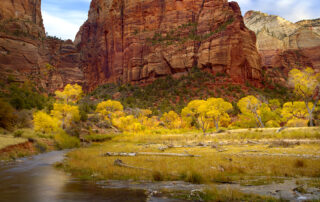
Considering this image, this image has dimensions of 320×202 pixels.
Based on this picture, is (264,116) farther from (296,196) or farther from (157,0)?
(157,0)

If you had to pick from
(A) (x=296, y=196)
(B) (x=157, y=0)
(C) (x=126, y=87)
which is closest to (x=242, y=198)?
(A) (x=296, y=196)

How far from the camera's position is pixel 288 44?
15288 cm

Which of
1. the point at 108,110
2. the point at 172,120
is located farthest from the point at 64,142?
the point at 172,120

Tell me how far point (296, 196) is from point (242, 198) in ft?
4.77

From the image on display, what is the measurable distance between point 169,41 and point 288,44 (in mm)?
93271

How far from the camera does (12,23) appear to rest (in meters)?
77.8

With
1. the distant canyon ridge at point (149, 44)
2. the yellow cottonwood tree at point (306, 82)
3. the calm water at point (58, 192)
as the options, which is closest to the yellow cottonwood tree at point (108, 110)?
the distant canyon ridge at point (149, 44)

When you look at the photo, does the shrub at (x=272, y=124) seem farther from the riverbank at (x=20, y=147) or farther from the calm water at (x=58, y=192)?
the calm water at (x=58, y=192)

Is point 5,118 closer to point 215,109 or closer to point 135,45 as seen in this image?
point 215,109

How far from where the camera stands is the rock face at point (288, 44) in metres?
139

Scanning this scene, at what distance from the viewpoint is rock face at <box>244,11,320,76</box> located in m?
139

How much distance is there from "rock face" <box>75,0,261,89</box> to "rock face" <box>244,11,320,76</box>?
44.8 meters

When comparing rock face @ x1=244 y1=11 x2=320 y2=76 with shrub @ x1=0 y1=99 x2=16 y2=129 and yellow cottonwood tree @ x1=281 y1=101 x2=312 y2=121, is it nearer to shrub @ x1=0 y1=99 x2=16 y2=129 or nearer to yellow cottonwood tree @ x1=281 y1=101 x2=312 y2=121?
yellow cottonwood tree @ x1=281 y1=101 x2=312 y2=121

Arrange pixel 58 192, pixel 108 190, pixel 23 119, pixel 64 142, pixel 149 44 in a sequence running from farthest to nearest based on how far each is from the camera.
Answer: pixel 149 44
pixel 23 119
pixel 64 142
pixel 108 190
pixel 58 192
